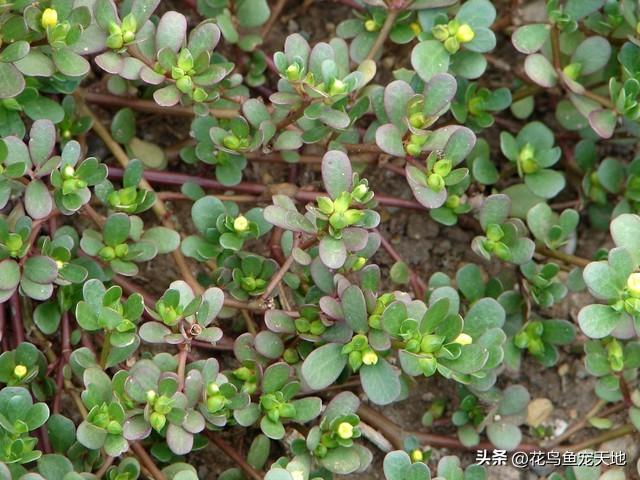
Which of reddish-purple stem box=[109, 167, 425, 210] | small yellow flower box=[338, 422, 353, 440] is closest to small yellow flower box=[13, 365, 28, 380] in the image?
reddish-purple stem box=[109, 167, 425, 210]

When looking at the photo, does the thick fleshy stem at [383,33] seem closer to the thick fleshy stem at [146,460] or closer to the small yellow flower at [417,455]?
the small yellow flower at [417,455]

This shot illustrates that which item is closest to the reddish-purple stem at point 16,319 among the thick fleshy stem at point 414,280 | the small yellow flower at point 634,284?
the thick fleshy stem at point 414,280

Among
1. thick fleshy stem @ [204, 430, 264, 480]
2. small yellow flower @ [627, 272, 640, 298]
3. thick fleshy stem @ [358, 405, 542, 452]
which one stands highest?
small yellow flower @ [627, 272, 640, 298]

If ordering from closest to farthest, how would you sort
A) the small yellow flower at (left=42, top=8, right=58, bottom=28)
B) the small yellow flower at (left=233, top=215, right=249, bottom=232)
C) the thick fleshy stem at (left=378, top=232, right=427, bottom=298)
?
the small yellow flower at (left=42, top=8, right=58, bottom=28), the small yellow flower at (left=233, top=215, right=249, bottom=232), the thick fleshy stem at (left=378, top=232, right=427, bottom=298)

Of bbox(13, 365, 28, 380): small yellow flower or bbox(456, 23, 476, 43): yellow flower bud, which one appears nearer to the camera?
bbox(13, 365, 28, 380): small yellow flower

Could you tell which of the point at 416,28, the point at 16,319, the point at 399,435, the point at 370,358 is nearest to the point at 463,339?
the point at 370,358

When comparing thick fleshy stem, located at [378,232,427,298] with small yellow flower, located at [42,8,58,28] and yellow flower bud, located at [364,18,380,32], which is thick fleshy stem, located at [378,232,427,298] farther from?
small yellow flower, located at [42,8,58,28]

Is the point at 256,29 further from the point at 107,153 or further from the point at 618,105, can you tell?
the point at 618,105

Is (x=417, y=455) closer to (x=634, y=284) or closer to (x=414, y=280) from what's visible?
(x=414, y=280)
